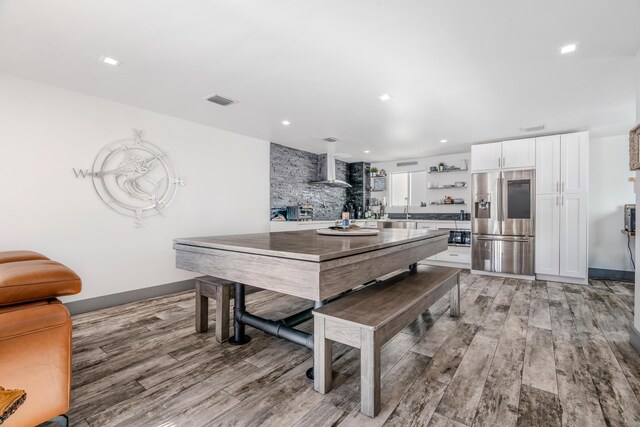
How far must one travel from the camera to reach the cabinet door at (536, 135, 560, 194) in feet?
14.9

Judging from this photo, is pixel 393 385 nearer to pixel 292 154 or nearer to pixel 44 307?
pixel 44 307

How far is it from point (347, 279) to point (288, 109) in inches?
104

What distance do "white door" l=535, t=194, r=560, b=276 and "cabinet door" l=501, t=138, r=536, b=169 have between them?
0.59m

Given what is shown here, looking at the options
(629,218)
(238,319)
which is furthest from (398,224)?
(238,319)

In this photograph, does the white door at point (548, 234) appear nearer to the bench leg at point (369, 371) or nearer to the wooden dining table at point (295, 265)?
the wooden dining table at point (295, 265)

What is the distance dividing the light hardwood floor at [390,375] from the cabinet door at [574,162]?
210 cm

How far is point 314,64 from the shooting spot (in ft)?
8.23

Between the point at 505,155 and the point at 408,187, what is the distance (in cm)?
224

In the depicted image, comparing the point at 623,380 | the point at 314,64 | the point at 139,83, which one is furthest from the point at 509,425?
the point at 139,83

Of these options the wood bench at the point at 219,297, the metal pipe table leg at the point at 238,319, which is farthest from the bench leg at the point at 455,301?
the wood bench at the point at 219,297

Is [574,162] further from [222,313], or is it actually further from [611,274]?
[222,313]

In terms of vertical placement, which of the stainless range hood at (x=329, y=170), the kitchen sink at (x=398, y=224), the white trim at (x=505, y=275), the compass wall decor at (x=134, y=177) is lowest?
the white trim at (x=505, y=275)

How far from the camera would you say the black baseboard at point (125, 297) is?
3.07 meters

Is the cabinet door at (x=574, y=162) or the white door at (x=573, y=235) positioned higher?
the cabinet door at (x=574, y=162)
